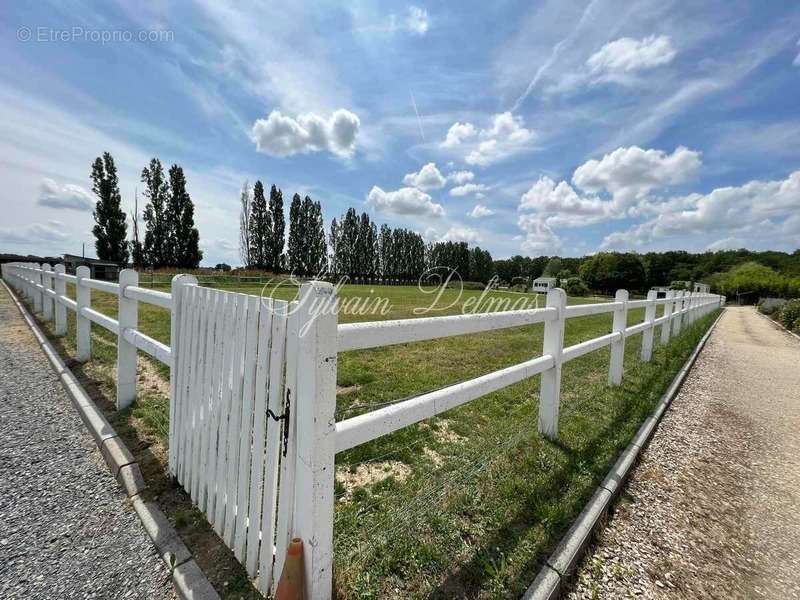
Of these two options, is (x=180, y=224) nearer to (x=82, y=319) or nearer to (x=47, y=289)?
(x=47, y=289)

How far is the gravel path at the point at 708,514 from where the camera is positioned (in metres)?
1.81

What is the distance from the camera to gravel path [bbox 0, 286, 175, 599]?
161cm

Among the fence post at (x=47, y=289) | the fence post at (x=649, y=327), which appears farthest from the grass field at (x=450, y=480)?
the fence post at (x=47, y=289)

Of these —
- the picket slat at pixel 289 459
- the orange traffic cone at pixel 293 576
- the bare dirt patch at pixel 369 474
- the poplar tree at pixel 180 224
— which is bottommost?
the bare dirt patch at pixel 369 474

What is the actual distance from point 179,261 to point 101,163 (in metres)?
10.6

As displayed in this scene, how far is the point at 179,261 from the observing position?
3609 centimetres

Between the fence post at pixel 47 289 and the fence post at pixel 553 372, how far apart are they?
8.53 metres

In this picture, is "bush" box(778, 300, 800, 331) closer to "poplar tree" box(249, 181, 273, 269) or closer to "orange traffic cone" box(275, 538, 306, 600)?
"orange traffic cone" box(275, 538, 306, 600)

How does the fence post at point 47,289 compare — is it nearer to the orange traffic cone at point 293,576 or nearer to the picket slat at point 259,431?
the picket slat at point 259,431

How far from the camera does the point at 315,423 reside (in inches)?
50.3

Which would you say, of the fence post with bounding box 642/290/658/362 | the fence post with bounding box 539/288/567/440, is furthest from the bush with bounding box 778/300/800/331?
the fence post with bounding box 539/288/567/440

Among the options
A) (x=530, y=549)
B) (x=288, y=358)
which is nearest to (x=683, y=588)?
(x=530, y=549)

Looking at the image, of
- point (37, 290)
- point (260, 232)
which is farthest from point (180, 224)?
point (37, 290)

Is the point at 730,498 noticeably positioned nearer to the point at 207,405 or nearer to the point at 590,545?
the point at 590,545
